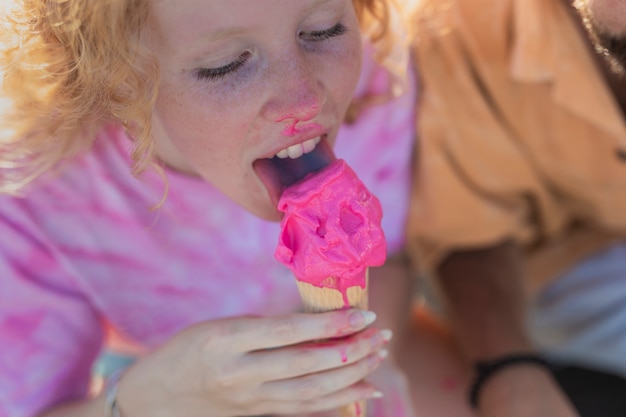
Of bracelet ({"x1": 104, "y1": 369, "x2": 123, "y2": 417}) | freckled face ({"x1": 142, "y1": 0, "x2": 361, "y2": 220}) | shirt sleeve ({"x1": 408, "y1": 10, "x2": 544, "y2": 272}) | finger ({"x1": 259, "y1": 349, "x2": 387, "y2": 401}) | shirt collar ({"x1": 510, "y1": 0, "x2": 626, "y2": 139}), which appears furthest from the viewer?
shirt sleeve ({"x1": 408, "y1": 10, "x2": 544, "y2": 272})

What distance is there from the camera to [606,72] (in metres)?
1.59

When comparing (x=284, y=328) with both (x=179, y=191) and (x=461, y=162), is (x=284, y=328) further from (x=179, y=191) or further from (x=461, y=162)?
(x=461, y=162)

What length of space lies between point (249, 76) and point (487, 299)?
0.92 meters

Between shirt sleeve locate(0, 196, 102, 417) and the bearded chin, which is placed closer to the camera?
the bearded chin

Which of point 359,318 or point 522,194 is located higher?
point 359,318

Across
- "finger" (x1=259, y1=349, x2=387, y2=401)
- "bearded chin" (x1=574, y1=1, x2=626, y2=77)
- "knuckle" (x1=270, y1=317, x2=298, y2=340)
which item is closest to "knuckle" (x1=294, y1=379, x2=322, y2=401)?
"finger" (x1=259, y1=349, x2=387, y2=401)

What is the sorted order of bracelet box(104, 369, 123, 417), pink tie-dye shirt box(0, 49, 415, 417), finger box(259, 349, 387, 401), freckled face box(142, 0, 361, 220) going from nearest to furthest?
freckled face box(142, 0, 361, 220) < finger box(259, 349, 387, 401) < bracelet box(104, 369, 123, 417) < pink tie-dye shirt box(0, 49, 415, 417)

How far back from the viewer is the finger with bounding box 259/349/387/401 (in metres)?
1.19

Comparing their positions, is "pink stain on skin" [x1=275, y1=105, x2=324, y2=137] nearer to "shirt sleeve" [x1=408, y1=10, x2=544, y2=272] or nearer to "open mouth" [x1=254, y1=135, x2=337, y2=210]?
"open mouth" [x1=254, y1=135, x2=337, y2=210]

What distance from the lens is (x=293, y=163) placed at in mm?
1242

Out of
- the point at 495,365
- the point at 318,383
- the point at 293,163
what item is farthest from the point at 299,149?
the point at 495,365

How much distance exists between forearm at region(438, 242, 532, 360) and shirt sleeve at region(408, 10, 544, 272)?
4 centimetres

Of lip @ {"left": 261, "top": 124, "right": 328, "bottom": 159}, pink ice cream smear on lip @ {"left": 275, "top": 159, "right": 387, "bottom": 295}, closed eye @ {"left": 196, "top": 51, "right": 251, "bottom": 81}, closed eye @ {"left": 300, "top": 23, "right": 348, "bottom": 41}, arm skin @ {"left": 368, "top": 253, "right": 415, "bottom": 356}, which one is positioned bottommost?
arm skin @ {"left": 368, "top": 253, "right": 415, "bottom": 356}

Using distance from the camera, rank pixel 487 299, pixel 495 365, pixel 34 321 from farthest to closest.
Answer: pixel 487 299, pixel 495 365, pixel 34 321
